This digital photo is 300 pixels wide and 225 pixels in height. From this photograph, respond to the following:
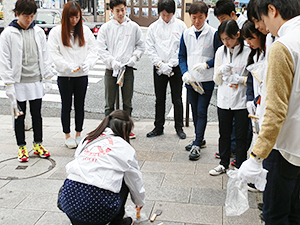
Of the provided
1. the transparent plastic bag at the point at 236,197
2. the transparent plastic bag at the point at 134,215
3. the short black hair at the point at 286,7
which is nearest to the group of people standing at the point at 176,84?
the short black hair at the point at 286,7

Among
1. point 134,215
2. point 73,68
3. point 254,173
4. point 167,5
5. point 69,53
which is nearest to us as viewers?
point 254,173

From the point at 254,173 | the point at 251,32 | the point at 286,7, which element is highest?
the point at 286,7

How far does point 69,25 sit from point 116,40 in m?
0.78

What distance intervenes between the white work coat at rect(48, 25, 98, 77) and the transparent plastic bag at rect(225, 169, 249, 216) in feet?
9.31

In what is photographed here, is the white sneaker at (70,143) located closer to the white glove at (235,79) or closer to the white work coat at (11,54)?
the white work coat at (11,54)

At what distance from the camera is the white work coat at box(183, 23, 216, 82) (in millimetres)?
4711

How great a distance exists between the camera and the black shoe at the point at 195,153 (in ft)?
15.2

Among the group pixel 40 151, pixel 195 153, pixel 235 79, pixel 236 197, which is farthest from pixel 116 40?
pixel 236 197

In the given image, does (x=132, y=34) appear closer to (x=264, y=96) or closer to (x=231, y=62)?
(x=231, y=62)

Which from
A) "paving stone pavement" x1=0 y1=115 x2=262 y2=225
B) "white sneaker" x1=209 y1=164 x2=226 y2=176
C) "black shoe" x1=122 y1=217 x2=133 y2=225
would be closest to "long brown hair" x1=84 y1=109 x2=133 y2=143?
"black shoe" x1=122 y1=217 x2=133 y2=225

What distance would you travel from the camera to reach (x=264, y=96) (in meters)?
2.30

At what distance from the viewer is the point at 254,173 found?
230cm

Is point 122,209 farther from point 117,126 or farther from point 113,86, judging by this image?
point 113,86

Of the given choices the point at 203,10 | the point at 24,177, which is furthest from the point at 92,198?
the point at 203,10
